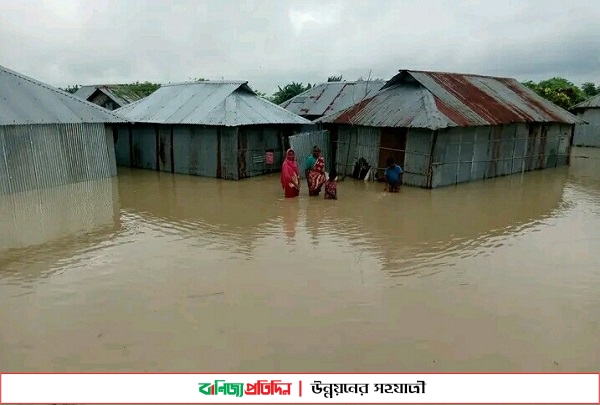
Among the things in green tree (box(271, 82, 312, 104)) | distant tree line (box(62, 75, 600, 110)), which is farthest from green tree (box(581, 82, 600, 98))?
green tree (box(271, 82, 312, 104))

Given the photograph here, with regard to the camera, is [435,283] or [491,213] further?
[491,213]

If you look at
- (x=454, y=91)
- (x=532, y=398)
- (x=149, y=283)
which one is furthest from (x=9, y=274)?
(x=454, y=91)

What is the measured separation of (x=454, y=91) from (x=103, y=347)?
1630cm

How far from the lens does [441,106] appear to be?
1616cm

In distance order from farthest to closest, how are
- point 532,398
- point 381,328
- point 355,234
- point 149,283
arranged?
point 355,234 → point 149,283 → point 381,328 → point 532,398

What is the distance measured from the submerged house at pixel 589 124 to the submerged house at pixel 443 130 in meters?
11.0

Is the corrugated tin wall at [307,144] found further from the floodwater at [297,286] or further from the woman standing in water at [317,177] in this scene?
the floodwater at [297,286]

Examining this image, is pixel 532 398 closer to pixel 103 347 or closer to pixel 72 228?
pixel 103 347

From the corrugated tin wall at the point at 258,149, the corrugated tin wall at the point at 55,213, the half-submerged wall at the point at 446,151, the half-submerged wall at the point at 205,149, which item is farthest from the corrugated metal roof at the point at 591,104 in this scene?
the corrugated tin wall at the point at 55,213

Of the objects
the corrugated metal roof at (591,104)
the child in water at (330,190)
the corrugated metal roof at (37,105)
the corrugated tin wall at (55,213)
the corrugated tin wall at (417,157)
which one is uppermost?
the corrugated metal roof at (591,104)

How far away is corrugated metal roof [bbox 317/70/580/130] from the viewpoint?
15.7m

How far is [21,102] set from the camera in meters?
14.5

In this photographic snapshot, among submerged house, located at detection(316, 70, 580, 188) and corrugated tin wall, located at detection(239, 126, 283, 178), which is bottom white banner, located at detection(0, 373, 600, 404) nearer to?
submerged house, located at detection(316, 70, 580, 188)

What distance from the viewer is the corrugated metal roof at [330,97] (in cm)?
2667
